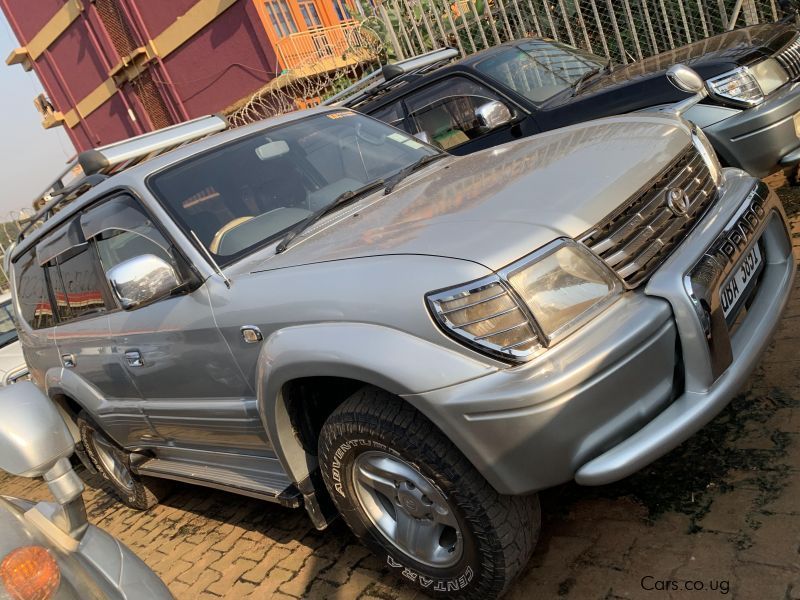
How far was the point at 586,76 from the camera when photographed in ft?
19.8

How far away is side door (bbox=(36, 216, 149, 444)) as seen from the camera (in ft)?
12.2

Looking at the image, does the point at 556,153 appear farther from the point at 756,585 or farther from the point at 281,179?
the point at 756,585

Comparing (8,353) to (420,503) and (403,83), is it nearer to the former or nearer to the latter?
(403,83)

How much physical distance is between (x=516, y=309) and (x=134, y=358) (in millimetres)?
2162

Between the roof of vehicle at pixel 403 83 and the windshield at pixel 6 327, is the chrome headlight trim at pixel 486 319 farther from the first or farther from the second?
the windshield at pixel 6 327

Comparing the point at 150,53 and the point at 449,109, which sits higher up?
the point at 150,53

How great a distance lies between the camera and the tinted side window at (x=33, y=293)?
453cm

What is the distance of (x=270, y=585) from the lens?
10.4 ft

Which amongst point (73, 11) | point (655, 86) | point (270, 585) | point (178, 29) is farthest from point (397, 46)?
point (73, 11)

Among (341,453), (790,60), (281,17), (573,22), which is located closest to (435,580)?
(341,453)

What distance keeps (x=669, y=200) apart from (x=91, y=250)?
9.70 feet

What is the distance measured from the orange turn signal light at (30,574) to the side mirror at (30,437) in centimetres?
32

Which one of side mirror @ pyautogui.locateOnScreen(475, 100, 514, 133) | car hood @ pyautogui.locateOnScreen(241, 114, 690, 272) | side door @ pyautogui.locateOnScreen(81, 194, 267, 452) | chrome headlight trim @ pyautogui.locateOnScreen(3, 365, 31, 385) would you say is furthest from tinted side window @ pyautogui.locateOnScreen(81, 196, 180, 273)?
chrome headlight trim @ pyautogui.locateOnScreen(3, 365, 31, 385)

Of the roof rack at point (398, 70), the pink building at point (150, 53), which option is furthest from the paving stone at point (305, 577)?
the pink building at point (150, 53)
